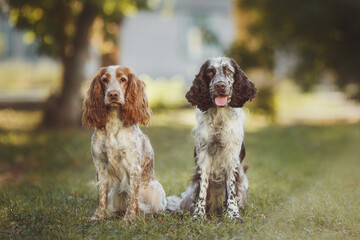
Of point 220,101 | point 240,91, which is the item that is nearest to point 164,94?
point 240,91

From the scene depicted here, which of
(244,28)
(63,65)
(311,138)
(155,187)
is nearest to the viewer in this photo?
(155,187)

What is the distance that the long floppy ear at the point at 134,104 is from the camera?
501cm

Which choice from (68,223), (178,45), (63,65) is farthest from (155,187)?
(178,45)

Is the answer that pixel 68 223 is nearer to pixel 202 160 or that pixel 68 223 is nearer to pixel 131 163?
pixel 131 163

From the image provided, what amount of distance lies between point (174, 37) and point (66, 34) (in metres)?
8.88

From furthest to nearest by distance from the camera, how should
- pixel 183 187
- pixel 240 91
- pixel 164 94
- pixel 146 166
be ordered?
pixel 164 94 → pixel 183 187 → pixel 146 166 → pixel 240 91

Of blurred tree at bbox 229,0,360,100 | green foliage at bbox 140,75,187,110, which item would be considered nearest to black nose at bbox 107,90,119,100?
blurred tree at bbox 229,0,360,100

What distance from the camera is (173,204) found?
5.64m

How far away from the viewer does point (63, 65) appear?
1438cm

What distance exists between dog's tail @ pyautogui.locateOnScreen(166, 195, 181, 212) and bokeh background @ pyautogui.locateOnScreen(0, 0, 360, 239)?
36 centimetres

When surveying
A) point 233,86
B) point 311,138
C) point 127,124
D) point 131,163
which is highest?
point 233,86

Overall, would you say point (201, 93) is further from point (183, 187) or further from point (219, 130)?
point (183, 187)

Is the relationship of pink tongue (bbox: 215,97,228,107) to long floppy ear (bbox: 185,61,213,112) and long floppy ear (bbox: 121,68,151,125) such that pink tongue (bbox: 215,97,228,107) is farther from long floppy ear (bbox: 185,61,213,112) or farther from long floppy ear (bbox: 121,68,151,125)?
long floppy ear (bbox: 121,68,151,125)

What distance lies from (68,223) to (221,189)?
1734 mm
